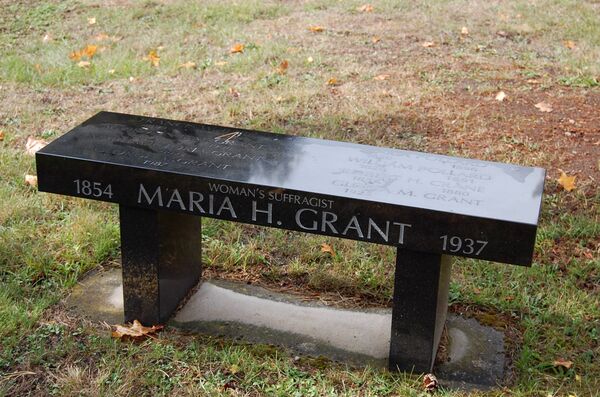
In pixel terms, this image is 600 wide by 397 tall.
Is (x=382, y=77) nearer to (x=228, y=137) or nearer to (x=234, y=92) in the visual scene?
(x=234, y=92)

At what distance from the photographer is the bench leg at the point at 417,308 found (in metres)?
3.25

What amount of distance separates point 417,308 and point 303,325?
2.16 ft

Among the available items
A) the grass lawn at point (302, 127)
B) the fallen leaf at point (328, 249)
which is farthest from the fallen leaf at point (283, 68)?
the fallen leaf at point (328, 249)

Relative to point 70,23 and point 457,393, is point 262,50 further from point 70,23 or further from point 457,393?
point 457,393

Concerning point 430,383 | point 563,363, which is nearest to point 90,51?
point 430,383

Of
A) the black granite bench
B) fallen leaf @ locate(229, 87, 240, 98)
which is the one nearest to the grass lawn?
fallen leaf @ locate(229, 87, 240, 98)

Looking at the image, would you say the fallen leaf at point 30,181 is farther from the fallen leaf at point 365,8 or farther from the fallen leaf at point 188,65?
the fallen leaf at point 365,8

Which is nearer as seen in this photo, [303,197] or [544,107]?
[303,197]

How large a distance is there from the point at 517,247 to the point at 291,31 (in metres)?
5.40

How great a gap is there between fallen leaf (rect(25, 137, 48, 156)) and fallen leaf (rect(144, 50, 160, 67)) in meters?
1.77

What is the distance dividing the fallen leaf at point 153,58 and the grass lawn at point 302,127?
36 mm

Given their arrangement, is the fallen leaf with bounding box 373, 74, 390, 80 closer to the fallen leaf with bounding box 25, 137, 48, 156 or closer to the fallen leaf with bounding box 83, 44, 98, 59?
the fallen leaf with bounding box 83, 44, 98, 59

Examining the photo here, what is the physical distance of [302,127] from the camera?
5.91m

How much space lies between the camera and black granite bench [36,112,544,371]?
3.08 m
